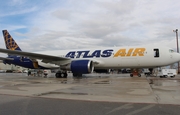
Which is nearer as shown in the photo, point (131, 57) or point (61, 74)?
point (131, 57)

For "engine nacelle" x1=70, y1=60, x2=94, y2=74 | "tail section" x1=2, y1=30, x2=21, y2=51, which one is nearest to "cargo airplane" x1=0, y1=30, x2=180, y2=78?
"engine nacelle" x1=70, y1=60, x2=94, y2=74

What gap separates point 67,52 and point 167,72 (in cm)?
1243

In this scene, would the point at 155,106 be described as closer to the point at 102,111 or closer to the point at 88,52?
the point at 102,111

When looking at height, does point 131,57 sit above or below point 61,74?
above

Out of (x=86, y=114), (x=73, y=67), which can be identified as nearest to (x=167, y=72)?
(x=73, y=67)

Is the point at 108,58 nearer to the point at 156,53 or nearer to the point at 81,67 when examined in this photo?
the point at 81,67

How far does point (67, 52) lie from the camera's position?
22.5 metres

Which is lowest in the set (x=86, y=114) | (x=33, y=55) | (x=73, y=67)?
(x=86, y=114)

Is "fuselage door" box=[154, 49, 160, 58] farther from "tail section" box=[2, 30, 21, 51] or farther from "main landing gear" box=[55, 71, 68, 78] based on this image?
"tail section" box=[2, 30, 21, 51]

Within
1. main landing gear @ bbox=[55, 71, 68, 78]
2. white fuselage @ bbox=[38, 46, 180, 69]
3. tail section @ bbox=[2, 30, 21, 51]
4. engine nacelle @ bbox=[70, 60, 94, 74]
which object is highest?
tail section @ bbox=[2, 30, 21, 51]

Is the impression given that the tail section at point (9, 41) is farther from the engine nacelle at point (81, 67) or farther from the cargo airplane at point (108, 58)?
the engine nacelle at point (81, 67)

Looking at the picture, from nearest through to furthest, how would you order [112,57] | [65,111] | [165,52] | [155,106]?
[65,111] → [155,106] → [165,52] → [112,57]

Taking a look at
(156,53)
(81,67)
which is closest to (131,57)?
(156,53)

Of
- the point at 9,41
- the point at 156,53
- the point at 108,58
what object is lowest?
the point at 108,58
